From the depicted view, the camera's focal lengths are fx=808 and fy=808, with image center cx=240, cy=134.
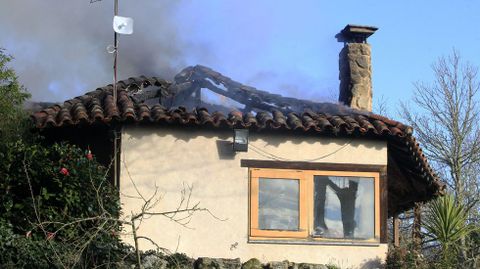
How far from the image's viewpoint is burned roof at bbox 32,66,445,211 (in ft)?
37.8

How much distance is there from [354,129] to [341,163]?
1.94 ft

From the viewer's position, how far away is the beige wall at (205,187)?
11.6 m

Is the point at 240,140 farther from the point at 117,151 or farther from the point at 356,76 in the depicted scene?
the point at 356,76

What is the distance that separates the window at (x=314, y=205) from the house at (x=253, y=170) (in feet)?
0.05

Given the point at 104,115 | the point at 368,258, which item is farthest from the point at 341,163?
the point at 104,115

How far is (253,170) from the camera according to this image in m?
11.9

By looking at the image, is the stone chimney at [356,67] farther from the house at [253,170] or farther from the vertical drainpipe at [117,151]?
the vertical drainpipe at [117,151]

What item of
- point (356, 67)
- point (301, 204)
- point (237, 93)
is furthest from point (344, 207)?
point (356, 67)

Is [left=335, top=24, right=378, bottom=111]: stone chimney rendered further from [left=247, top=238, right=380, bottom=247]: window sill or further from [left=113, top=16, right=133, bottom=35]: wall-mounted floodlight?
[left=113, top=16, right=133, bottom=35]: wall-mounted floodlight

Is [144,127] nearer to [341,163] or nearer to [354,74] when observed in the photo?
[341,163]

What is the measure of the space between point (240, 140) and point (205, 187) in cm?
86

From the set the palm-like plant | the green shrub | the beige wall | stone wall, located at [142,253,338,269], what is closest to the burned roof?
the beige wall

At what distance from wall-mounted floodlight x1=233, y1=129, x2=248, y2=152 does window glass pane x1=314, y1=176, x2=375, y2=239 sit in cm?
126

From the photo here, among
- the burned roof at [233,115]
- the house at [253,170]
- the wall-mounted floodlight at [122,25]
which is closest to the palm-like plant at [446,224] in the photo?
the burned roof at [233,115]
